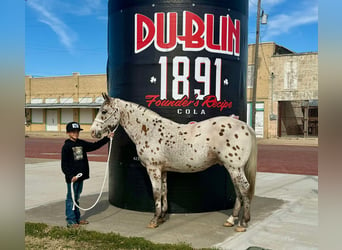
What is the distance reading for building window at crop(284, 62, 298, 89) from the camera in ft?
105

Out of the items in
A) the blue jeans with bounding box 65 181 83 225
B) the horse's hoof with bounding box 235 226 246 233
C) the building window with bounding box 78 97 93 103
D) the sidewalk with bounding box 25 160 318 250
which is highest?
the building window with bounding box 78 97 93 103

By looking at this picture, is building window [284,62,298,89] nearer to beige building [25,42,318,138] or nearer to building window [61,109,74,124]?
beige building [25,42,318,138]

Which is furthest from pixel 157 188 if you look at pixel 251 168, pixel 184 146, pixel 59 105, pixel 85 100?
pixel 59 105

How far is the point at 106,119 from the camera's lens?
591 cm

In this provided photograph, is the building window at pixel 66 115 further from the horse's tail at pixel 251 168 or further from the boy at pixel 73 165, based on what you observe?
the horse's tail at pixel 251 168

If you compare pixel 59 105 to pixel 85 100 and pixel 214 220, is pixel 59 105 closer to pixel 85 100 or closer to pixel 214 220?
pixel 85 100

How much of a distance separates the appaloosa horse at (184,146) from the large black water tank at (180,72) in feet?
1.77

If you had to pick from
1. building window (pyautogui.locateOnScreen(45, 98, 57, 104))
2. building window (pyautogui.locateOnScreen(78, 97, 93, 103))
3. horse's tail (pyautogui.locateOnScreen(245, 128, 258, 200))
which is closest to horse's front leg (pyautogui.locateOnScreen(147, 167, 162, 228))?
horse's tail (pyautogui.locateOnScreen(245, 128, 258, 200))

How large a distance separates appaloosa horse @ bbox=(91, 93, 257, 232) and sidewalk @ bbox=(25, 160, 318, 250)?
325 millimetres

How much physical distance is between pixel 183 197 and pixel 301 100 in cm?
2819

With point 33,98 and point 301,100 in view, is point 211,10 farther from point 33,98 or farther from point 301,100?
point 33,98

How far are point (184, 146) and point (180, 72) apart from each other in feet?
4.93

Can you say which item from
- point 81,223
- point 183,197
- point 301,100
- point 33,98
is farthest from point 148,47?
point 33,98
